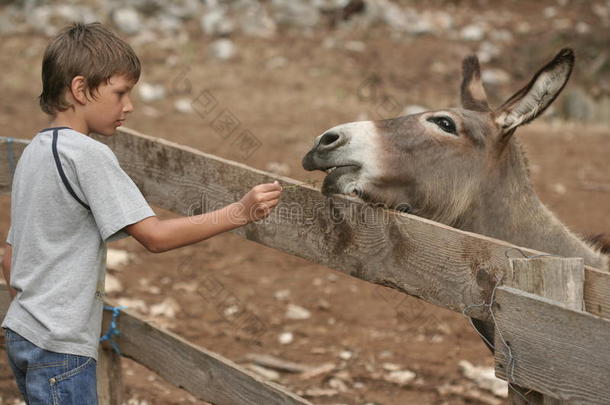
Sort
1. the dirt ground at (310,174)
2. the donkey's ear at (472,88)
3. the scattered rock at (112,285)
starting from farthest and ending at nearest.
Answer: the scattered rock at (112,285), the dirt ground at (310,174), the donkey's ear at (472,88)

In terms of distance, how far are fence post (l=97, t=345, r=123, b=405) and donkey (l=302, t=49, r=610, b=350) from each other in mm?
1431

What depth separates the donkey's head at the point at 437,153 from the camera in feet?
10.5

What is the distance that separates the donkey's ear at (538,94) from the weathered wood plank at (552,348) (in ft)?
4.90

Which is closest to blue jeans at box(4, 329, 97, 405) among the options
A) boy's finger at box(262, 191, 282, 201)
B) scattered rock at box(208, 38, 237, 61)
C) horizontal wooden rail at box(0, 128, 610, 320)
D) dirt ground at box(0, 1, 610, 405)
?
boy's finger at box(262, 191, 282, 201)

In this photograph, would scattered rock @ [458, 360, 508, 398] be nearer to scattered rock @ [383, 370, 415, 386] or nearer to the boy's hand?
scattered rock @ [383, 370, 415, 386]

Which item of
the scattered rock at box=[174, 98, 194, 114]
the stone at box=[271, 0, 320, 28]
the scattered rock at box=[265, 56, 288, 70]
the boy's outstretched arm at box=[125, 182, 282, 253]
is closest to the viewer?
the boy's outstretched arm at box=[125, 182, 282, 253]

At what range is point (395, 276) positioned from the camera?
2.70 metres

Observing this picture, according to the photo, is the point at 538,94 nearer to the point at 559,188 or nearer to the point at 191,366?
the point at 191,366

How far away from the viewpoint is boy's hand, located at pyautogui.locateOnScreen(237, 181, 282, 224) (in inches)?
99.5

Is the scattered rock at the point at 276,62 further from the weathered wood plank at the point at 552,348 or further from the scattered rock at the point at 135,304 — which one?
the weathered wood plank at the point at 552,348

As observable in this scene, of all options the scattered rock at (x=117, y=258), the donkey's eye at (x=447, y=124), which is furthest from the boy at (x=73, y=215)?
the scattered rock at (x=117, y=258)

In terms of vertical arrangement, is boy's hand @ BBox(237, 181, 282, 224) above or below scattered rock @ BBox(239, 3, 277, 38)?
above

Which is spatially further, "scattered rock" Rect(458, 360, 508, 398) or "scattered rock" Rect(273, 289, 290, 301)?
"scattered rock" Rect(273, 289, 290, 301)

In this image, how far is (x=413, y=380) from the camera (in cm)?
496
